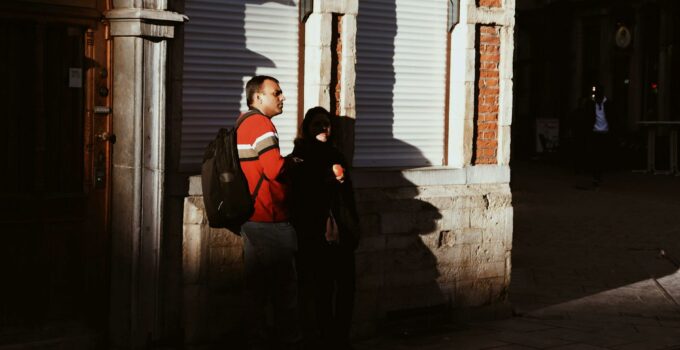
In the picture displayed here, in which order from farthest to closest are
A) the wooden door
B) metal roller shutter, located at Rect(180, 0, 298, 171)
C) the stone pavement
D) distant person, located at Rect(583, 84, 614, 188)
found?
distant person, located at Rect(583, 84, 614, 188), the stone pavement, metal roller shutter, located at Rect(180, 0, 298, 171), the wooden door

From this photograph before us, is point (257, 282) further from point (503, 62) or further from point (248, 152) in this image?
point (503, 62)

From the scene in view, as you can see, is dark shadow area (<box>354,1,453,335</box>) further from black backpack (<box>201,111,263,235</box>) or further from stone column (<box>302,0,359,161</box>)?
black backpack (<box>201,111,263,235</box>)

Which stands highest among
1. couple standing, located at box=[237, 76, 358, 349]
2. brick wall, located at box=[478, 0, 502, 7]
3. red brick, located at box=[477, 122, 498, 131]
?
brick wall, located at box=[478, 0, 502, 7]

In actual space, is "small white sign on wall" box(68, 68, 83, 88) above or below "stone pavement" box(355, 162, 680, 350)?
above

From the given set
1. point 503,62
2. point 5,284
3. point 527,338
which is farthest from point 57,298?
point 503,62

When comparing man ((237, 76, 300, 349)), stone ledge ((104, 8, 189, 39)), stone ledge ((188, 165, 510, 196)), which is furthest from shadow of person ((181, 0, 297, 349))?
stone ledge ((188, 165, 510, 196))

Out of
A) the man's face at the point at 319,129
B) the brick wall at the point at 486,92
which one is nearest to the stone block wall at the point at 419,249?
the brick wall at the point at 486,92

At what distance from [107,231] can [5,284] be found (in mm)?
714

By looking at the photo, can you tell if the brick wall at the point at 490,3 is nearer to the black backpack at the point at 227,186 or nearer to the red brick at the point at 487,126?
the red brick at the point at 487,126

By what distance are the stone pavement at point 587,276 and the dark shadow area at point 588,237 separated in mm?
12

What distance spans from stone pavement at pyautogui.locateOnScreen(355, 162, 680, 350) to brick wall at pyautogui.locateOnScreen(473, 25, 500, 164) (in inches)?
56.7

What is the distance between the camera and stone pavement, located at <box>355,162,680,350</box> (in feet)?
27.7

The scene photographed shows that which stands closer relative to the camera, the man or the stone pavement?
the man

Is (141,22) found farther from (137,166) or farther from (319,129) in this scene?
(319,129)
